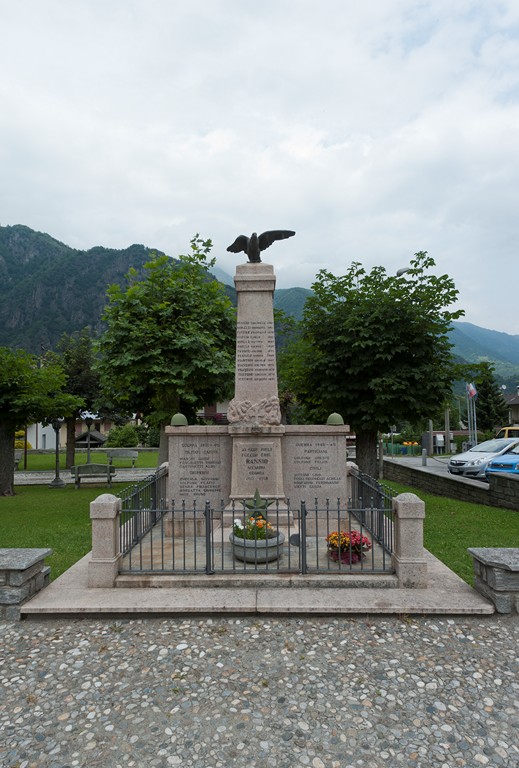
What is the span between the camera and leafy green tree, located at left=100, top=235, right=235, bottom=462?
13242 millimetres

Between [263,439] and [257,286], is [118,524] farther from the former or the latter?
[257,286]

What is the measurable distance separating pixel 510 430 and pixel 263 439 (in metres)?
31.0

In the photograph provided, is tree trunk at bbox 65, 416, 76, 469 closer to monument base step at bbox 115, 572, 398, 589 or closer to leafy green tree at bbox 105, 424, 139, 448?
leafy green tree at bbox 105, 424, 139, 448

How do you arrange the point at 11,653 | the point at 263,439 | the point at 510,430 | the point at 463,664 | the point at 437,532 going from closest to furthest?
the point at 463,664
the point at 11,653
the point at 263,439
the point at 437,532
the point at 510,430

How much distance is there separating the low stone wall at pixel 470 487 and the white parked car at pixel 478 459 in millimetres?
1978

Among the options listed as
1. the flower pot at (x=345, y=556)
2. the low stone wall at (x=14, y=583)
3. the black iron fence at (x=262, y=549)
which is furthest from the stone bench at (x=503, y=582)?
the low stone wall at (x=14, y=583)

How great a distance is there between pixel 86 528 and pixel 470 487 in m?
11.6

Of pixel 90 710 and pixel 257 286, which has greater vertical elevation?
pixel 257 286

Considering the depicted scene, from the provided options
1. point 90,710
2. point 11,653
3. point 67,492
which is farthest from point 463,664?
point 67,492

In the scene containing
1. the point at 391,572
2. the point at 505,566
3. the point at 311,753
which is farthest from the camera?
the point at 391,572

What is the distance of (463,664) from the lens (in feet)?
14.2

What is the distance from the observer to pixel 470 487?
46.5ft

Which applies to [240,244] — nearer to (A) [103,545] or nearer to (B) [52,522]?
(A) [103,545]

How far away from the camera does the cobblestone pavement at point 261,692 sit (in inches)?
129
